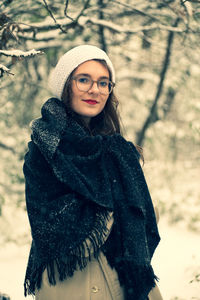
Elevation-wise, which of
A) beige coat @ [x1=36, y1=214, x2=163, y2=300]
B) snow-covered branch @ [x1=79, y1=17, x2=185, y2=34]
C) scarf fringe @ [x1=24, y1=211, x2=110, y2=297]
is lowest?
beige coat @ [x1=36, y1=214, x2=163, y2=300]

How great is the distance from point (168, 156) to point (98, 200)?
501cm

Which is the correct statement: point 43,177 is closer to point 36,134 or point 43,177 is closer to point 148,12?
point 36,134

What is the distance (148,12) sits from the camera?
484cm

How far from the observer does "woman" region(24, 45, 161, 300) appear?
180 cm

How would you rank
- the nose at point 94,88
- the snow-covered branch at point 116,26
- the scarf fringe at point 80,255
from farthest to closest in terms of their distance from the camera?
the snow-covered branch at point 116,26 < the nose at point 94,88 < the scarf fringe at point 80,255

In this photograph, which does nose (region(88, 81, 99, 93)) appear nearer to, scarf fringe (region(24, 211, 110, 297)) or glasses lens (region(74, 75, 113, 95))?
glasses lens (region(74, 75, 113, 95))

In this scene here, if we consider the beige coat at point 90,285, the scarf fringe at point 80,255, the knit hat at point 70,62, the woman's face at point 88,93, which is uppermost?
the knit hat at point 70,62

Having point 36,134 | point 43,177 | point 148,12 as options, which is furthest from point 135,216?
point 148,12

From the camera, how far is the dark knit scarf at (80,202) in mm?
1798

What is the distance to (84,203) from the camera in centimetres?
186

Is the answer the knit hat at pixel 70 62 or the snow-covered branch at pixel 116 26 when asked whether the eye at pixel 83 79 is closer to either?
the knit hat at pixel 70 62

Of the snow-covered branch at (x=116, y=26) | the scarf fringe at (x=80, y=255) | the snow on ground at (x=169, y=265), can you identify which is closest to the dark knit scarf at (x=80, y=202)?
the scarf fringe at (x=80, y=255)

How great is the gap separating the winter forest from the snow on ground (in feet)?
0.04

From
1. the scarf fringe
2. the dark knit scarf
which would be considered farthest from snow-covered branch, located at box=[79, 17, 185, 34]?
the scarf fringe
